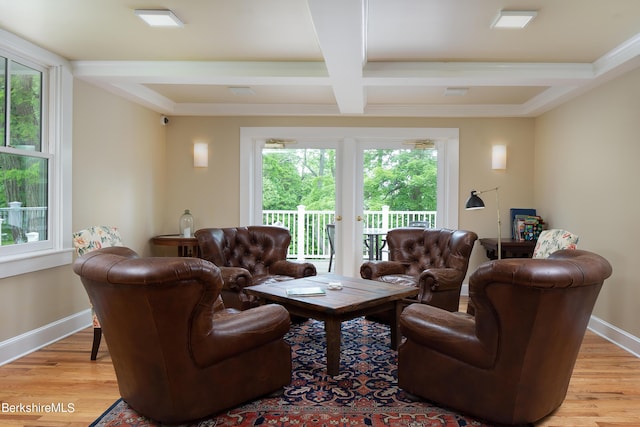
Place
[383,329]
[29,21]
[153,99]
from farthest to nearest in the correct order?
[153,99] < [383,329] < [29,21]

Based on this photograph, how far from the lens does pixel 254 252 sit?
4.55m

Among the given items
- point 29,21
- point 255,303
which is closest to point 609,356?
point 255,303

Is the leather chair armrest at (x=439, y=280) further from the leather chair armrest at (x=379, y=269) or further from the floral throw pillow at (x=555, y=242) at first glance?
the floral throw pillow at (x=555, y=242)

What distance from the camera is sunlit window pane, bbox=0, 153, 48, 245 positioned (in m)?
3.22

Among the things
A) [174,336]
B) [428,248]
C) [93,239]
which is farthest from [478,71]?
[93,239]

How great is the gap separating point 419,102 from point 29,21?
3827mm

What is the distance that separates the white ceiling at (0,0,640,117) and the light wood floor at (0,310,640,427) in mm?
2274

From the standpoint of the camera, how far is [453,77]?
3723 mm

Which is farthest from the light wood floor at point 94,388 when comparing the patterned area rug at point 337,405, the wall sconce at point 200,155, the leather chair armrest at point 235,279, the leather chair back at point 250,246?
the wall sconce at point 200,155

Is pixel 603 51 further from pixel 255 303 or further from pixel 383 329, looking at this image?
pixel 255 303

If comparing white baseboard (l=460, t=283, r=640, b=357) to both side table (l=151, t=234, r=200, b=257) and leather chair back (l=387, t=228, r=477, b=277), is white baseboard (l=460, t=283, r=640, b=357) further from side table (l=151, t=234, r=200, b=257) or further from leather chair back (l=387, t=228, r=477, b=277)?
side table (l=151, t=234, r=200, b=257)

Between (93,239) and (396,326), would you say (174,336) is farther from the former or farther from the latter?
(396,326)

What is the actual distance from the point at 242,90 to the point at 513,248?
3.42 meters

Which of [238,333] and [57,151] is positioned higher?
[57,151]
